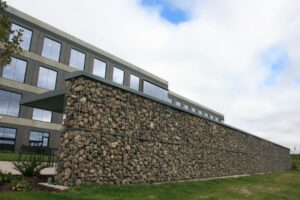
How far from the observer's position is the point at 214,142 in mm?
18922

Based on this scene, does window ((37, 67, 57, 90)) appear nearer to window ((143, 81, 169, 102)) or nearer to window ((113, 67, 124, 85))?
window ((113, 67, 124, 85))

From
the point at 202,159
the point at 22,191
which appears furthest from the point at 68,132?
the point at 202,159

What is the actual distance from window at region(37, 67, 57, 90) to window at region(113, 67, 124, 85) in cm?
919

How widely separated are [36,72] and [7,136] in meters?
7.77

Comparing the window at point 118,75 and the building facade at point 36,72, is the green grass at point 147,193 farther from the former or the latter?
the window at point 118,75

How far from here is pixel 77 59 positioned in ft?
129

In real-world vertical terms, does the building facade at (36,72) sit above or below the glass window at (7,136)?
above

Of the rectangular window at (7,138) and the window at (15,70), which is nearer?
the rectangular window at (7,138)

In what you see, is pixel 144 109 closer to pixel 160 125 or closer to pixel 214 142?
pixel 160 125

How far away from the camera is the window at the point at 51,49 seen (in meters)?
35.9

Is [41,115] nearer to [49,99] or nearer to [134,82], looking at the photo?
[134,82]

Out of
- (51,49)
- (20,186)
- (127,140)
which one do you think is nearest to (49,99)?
(127,140)

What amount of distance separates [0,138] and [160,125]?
24457mm

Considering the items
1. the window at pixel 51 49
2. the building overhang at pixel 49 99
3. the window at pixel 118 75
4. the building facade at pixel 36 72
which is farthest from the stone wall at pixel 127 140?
the window at pixel 118 75
